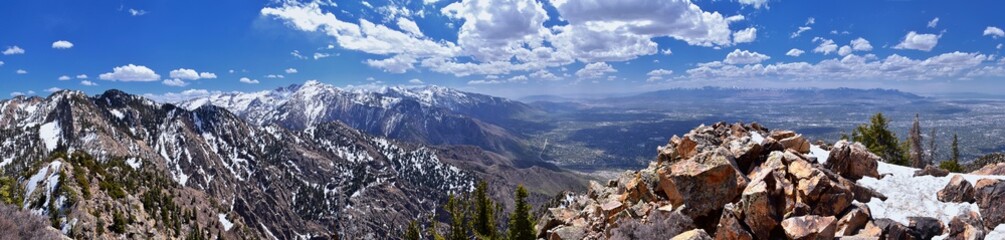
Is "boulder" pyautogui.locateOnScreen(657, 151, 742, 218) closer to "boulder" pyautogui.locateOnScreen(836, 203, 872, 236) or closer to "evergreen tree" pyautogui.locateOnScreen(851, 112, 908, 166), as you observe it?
"boulder" pyautogui.locateOnScreen(836, 203, 872, 236)

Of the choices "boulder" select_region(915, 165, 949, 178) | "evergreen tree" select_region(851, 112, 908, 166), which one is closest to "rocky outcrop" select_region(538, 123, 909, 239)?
"boulder" select_region(915, 165, 949, 178)

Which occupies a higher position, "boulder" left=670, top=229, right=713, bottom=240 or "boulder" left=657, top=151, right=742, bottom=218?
"boulder" left=657, top=151, right=742, bottom=218

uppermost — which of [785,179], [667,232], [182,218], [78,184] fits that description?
[785,179]

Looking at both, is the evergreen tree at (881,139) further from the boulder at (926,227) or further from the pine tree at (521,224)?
the boulder at (926,227)

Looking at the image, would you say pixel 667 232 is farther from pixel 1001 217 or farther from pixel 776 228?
pixel 1001 217

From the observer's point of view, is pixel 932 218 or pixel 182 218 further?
pixel 182 218

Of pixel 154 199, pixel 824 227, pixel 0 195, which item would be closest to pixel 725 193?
pixel 824 227
